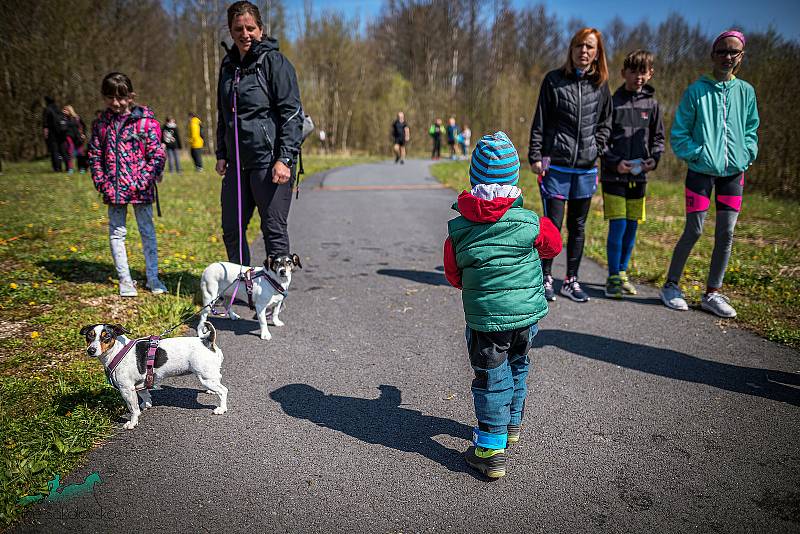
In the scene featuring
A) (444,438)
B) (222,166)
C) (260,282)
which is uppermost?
(222,166)

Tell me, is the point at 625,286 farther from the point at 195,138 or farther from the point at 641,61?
the point at 195,138

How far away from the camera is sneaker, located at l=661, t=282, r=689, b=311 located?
526 cm

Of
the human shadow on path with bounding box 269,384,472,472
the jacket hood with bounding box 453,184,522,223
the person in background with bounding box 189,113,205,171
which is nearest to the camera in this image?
the jacket hood with bounding box 453,184,522,223

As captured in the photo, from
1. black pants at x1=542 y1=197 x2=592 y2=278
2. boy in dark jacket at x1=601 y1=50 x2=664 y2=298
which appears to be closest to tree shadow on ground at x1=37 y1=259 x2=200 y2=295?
black pants at x1=542 y1=197 x2=592 y2=278

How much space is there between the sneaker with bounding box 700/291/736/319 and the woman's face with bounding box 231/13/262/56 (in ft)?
15.8

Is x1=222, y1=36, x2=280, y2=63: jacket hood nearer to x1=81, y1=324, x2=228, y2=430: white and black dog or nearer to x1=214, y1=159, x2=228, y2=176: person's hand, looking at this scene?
x1=214, y1=159, x2=228, y2=176: person's hand

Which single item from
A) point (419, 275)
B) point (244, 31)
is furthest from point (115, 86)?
point (419, 275)

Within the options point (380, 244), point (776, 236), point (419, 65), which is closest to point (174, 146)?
point (380, 244)

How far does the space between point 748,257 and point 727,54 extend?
12.2 ft

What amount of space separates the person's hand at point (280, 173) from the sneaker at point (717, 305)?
13.7ft

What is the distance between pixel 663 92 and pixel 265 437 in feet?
57.0

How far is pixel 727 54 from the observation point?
15.3 ft

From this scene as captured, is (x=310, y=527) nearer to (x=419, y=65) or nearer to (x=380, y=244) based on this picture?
Result: (x=380, y=244)

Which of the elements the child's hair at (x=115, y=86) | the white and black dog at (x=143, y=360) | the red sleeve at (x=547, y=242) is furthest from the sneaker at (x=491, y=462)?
the child's hair at (x=115, y=86)
